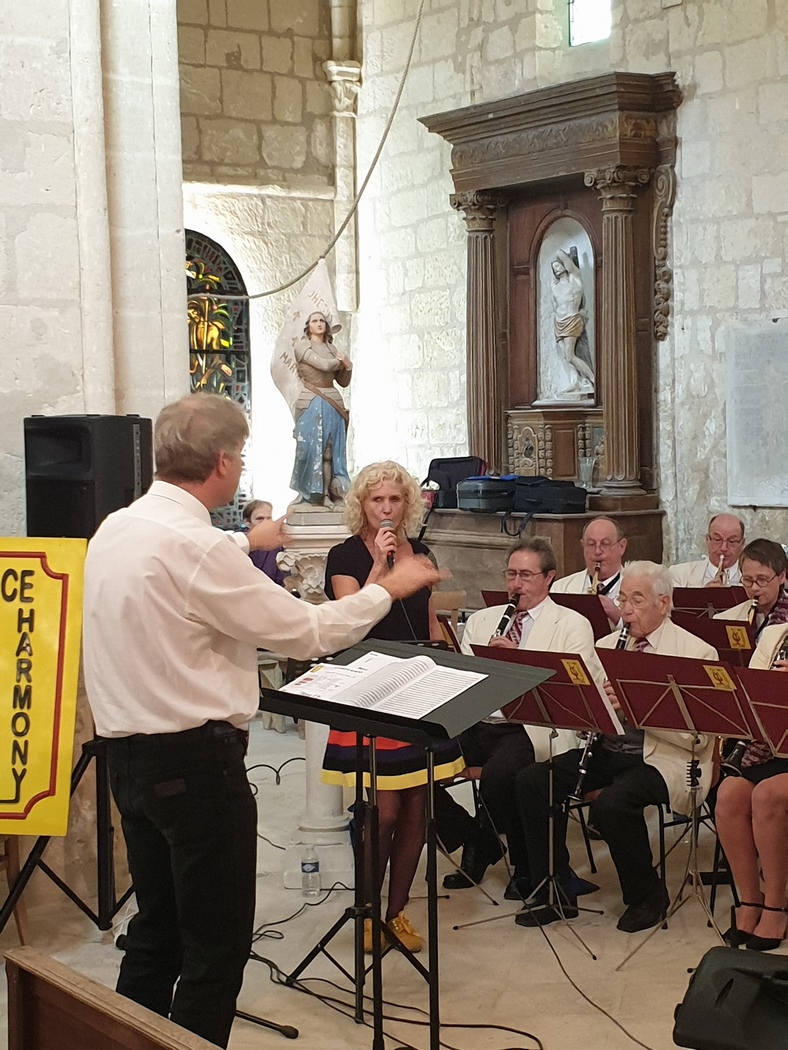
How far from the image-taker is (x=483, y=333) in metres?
11.5

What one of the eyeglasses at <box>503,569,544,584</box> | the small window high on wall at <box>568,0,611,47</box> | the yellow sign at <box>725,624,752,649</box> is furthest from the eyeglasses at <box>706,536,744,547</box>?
the small window high on wall at <box>568,0,611,47</box>

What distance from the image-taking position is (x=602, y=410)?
10586mm

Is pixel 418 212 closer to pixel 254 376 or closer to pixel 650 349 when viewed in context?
pixel 254 376

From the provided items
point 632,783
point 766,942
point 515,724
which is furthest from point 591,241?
point 766,942

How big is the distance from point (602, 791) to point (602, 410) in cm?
596

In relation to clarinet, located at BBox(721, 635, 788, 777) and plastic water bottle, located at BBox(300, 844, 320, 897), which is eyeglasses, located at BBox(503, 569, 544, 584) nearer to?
clarinet, located at BBox(721, 635, 788, 777)

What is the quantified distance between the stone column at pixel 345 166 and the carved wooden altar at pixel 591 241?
6.90 ft

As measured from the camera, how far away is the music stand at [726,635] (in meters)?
5.40

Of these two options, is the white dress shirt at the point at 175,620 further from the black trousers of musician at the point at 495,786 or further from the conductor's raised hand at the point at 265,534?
the black trousers of musician at the point at 495,786

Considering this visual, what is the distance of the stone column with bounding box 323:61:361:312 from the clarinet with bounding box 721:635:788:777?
9047 millimetres

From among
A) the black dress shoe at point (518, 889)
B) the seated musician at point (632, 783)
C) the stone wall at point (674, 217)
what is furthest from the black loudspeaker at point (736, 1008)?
the stone wall at point (674, 217)

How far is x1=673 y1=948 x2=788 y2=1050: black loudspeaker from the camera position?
245 centimetres

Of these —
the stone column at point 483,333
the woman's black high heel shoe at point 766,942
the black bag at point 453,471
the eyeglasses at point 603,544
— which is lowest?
the woman's black high heel shoe at point 766,942

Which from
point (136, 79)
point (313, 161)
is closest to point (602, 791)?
point (136, 79)
